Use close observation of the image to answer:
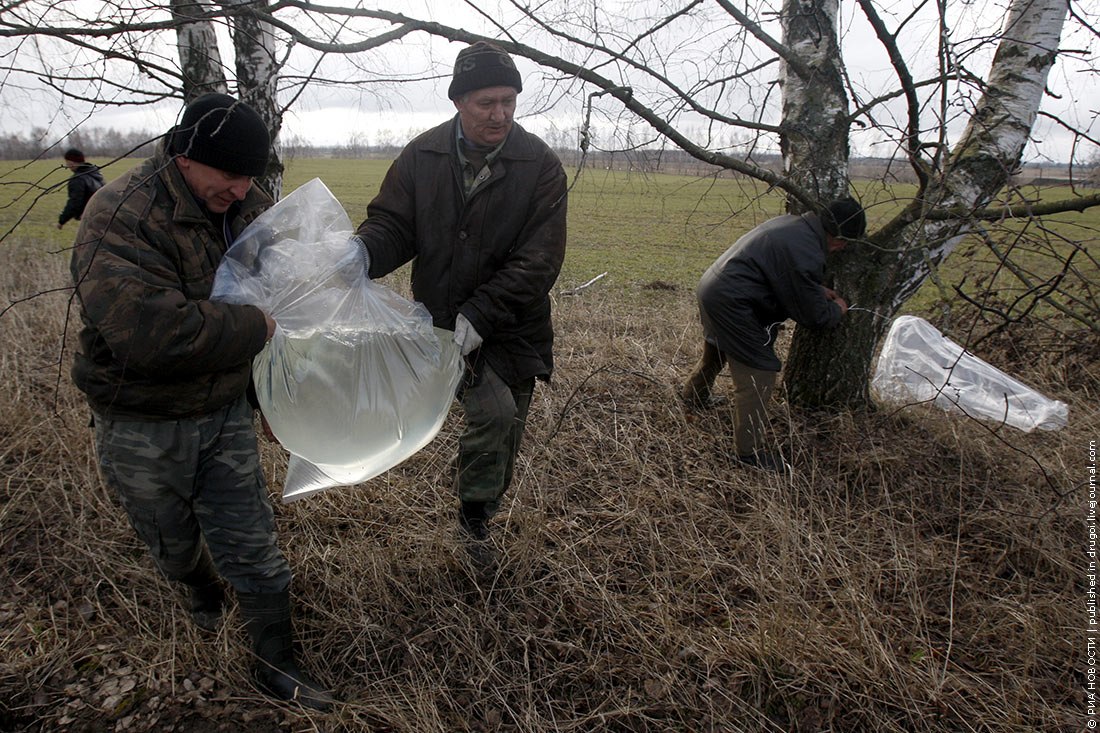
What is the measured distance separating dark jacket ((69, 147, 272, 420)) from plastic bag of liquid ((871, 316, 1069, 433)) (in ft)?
12.2

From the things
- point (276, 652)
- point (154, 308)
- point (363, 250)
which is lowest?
point (276, 652)

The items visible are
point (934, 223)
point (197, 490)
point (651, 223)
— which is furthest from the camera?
point (651, 223)

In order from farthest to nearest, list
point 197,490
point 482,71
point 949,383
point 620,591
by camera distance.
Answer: point 949,383
point 620,591
point 482,71
point 197,490

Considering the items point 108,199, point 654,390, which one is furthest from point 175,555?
point 654,390

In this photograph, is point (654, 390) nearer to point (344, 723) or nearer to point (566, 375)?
point (566, 375)

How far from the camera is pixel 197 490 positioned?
6.45ft

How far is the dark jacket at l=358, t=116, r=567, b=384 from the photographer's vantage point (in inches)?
87.5

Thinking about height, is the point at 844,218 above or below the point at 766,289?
above

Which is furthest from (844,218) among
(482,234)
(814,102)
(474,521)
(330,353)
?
(330,353)

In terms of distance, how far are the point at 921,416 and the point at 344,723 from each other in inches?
132

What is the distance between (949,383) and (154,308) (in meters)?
4.30

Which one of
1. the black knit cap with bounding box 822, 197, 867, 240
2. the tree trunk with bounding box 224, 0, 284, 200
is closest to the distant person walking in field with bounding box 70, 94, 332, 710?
the tree trunk with bounding box 224, 0, 284, 200

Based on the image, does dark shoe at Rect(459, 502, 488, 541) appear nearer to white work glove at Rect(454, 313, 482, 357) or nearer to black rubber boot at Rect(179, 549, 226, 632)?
white work glove at Rect(454, 313, 482, 357)

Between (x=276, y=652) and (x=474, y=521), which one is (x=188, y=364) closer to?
(x=276, y=652)
